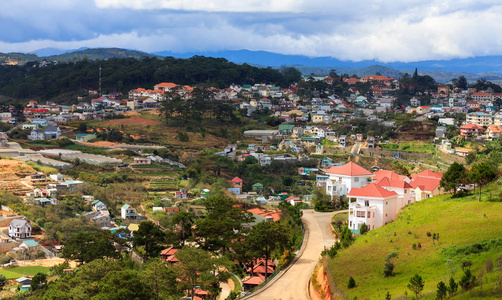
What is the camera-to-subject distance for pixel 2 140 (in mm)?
50125

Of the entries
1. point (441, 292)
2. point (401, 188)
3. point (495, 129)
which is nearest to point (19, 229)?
point (401, 188)

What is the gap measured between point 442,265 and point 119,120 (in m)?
48.5

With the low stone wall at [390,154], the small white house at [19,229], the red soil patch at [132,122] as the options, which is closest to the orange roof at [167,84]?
the red soil patch at [132,122]

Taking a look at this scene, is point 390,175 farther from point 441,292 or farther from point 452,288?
point 441,292

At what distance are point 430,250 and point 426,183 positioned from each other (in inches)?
388

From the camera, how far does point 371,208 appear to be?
24.0m

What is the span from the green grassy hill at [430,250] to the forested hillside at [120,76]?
55.8m

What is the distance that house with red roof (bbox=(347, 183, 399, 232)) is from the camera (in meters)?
24.0

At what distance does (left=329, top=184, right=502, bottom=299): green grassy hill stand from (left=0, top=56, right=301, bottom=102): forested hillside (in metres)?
55.8

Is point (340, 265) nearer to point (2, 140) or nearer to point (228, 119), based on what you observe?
point (2, 140)

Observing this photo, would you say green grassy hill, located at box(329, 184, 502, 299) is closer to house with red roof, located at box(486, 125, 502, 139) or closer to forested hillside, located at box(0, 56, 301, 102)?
house with red roof, located at box(486, 125, 502, 139)

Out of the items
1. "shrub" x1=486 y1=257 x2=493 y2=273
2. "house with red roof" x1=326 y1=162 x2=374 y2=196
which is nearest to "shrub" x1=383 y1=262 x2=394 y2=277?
"shrub" x1=486 y1=257 x2=493 y2=273

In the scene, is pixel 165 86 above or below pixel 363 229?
above

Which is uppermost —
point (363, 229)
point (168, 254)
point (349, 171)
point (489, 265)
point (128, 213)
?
point (489, 265)
